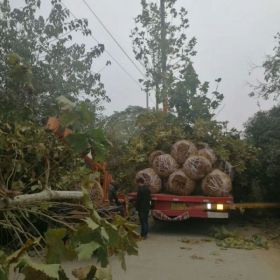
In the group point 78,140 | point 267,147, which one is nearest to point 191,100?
point 267,147

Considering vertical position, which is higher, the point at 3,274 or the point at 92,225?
the point at 92,225

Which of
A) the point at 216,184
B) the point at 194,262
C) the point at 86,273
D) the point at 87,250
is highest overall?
the point at 216,184

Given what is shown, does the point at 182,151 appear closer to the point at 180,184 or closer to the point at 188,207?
the point at 180,184

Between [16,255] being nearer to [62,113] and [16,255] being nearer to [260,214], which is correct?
[62,113]

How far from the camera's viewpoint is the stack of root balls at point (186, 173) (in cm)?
1318

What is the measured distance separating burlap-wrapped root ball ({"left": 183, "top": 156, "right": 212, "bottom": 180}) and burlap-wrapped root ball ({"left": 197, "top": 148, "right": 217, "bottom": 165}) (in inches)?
10.2

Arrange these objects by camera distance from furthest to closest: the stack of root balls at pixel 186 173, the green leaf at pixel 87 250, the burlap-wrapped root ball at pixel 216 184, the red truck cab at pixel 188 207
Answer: the stack of root balls at pixel 186 173 < the burlap-wrapped root ball at pixel 216 184 < the red truck cab at pixel 188 207 < the green leaf at pixel 87 250

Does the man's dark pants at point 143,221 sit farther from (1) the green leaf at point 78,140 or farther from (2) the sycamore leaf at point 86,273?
(2) the sycamore leaf at point 86,273

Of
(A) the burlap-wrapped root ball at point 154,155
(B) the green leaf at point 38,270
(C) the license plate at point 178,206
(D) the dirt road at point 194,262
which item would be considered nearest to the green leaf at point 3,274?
(B) the green leaf at point 38,270

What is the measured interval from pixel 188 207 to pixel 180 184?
0.67m

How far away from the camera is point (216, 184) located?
1306 centimetres

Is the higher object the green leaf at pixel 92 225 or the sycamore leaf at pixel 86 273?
the green leaf at pixel 92 225

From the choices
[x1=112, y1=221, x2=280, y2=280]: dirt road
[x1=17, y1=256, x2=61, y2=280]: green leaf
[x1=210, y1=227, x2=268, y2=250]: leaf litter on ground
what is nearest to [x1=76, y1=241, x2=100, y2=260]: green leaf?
[x1=17, y1=256, x2=61, y2=280]: green leaf

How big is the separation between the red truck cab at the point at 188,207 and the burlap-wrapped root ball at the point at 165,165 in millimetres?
689
